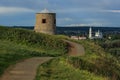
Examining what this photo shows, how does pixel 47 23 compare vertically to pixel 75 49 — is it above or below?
above

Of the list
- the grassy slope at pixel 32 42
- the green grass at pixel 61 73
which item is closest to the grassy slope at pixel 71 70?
the green grass at pixel 61 73

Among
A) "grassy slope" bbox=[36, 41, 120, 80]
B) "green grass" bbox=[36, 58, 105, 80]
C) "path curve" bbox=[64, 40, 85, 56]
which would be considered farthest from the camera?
"path curve" bbox=[64, 40, 85, 56]

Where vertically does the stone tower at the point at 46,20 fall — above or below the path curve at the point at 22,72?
above

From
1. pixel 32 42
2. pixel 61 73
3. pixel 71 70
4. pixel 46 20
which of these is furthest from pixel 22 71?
pixel 46 20

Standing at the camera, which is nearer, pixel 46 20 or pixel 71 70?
pixel 71 70

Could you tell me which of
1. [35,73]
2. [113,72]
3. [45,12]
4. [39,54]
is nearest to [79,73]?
[35,73]

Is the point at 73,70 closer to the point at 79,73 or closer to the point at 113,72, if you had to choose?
the point at 79,73

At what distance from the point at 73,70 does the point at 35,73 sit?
1932 millimetres

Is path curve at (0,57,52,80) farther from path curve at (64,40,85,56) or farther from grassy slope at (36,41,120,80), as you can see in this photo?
path curve at (64,40,85,56)

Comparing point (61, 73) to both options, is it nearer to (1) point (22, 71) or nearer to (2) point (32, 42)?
(1) point (22, 71)

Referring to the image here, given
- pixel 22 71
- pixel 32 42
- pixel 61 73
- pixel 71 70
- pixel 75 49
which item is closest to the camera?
pixel 61 73

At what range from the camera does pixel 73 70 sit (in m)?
17.0

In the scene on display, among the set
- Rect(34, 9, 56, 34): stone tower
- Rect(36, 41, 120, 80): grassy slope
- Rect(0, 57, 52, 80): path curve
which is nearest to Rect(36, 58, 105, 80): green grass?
Rect(36, 41, 120, 80): grassy slope

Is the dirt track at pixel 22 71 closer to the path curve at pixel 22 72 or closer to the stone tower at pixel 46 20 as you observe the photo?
the path curve at pixel 22 72
